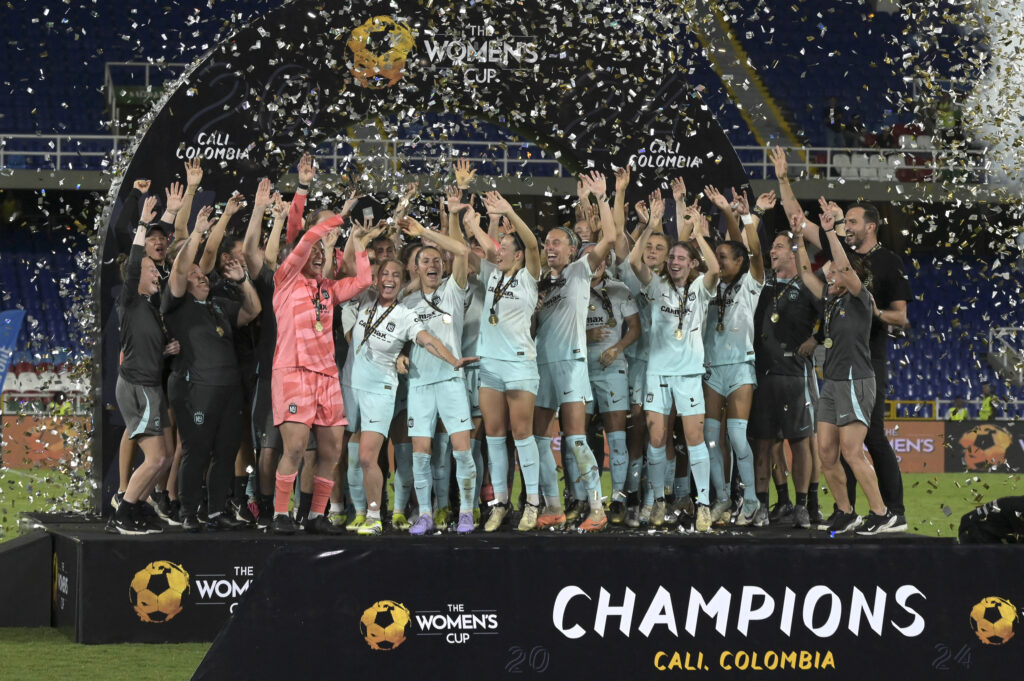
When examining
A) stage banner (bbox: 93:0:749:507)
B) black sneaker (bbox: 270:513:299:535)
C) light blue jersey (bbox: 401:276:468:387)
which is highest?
stage banner (bbox: 93:0:749:507)

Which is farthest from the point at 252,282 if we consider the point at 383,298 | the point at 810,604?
the point at 810,604

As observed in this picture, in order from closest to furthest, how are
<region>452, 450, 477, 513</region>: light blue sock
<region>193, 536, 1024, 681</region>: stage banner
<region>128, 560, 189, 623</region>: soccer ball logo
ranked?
<region>193, 536, 1024, 681</region>: stage banner
<region>128, 560, 189, 623</region>: soccer ball logo
<region>452, 450, 477, 513</region>: light blue sock

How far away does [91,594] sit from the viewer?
6902 millimetres

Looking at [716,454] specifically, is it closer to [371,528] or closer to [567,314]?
[567,314]

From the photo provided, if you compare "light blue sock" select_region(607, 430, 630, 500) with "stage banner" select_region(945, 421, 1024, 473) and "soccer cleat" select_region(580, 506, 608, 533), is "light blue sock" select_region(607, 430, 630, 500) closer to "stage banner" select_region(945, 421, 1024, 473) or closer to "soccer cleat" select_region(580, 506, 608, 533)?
"soccer cleat" select_region(580, 506, 608, 533)

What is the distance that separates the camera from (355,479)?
8141 mm

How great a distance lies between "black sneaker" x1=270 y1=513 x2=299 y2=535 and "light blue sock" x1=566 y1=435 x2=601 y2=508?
1.85 m

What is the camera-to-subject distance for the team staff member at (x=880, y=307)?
7754 millimetres

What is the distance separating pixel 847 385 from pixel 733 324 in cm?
121

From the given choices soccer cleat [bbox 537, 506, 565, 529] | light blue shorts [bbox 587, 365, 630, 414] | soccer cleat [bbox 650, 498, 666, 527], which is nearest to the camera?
soccer cleat [bbox 537, 506, 565, 529]

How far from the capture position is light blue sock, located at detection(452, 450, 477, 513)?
771 centimetres

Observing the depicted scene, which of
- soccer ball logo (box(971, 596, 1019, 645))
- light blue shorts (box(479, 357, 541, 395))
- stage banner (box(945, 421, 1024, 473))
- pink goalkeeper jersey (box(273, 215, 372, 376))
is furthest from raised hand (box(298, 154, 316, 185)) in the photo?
stage banner (box(945, 421, 1024, 473))

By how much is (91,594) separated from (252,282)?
223 centimetres

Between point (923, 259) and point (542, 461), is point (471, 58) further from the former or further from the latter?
point (923, 259)
